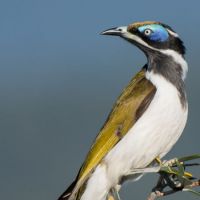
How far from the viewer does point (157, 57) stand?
4.93m

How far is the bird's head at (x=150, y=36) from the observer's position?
461 centimetres

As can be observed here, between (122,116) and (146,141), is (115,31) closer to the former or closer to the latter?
(122,116)

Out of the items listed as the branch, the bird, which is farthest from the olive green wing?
the branch

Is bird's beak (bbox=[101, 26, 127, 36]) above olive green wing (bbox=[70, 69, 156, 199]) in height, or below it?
above

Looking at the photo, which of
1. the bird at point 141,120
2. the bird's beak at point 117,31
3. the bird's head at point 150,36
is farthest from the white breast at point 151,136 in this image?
the bird's beak at point 117,31

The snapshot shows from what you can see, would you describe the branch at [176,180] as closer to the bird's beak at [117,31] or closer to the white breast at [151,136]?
the white breast at [151,136]

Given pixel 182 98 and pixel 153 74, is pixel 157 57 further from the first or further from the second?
pixel 182 98

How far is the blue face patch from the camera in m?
4.61

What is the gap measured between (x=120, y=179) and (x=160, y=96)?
0.76 m

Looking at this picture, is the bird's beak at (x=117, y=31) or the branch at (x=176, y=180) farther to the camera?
the bird's beak at (x=117, y=31)

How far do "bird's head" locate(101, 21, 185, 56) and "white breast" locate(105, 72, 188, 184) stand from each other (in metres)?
0.46

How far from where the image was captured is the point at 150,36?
4.75m

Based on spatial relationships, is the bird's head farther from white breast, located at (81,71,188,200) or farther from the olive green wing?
white breast, located at (81,71,188,200)

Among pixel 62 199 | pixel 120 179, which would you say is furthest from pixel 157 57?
pixel 62 199
